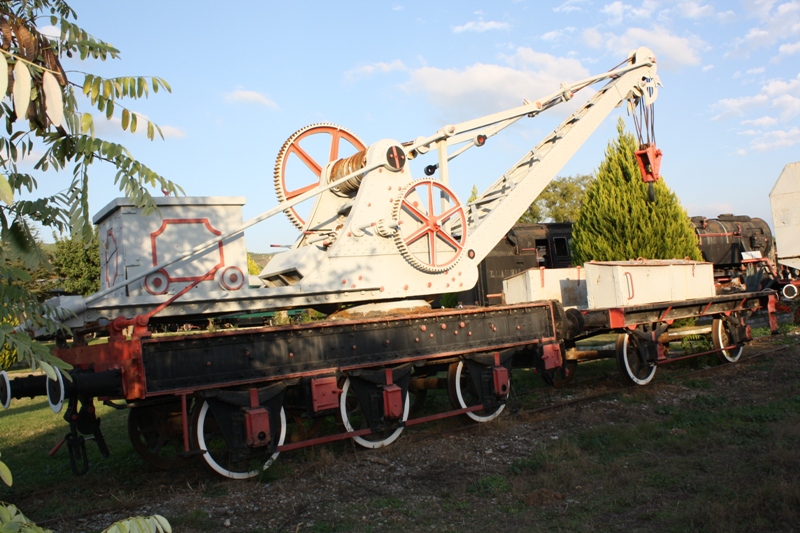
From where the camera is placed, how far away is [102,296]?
6438 millimetres

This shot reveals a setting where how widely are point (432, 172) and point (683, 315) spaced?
528 centimetres

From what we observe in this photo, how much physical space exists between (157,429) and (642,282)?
7418 mm

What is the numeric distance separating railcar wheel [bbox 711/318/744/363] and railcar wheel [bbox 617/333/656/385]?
7.52ft

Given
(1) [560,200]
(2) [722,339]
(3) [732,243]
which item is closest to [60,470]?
(2) [722,339]

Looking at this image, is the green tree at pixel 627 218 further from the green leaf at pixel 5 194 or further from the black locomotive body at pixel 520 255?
the green leaf at pixel 5 194

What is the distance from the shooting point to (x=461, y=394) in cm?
877

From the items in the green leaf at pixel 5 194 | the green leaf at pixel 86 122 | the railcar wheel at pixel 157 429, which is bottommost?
the railcar wheel at pixel 157 429

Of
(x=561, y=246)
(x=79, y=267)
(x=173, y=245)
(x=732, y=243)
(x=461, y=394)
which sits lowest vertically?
(x=461, y=394)

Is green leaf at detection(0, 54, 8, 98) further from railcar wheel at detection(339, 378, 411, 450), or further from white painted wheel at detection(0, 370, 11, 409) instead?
railcar wheel at detection(339, 378, 411, 450)

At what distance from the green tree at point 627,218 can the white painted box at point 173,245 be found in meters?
12.7

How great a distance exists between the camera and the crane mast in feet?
22.1

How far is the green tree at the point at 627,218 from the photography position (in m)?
17.6

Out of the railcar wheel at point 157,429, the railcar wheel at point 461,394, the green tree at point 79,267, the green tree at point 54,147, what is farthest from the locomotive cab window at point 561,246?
the green tree at point 79,267

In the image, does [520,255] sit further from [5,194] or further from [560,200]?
[560,200]
